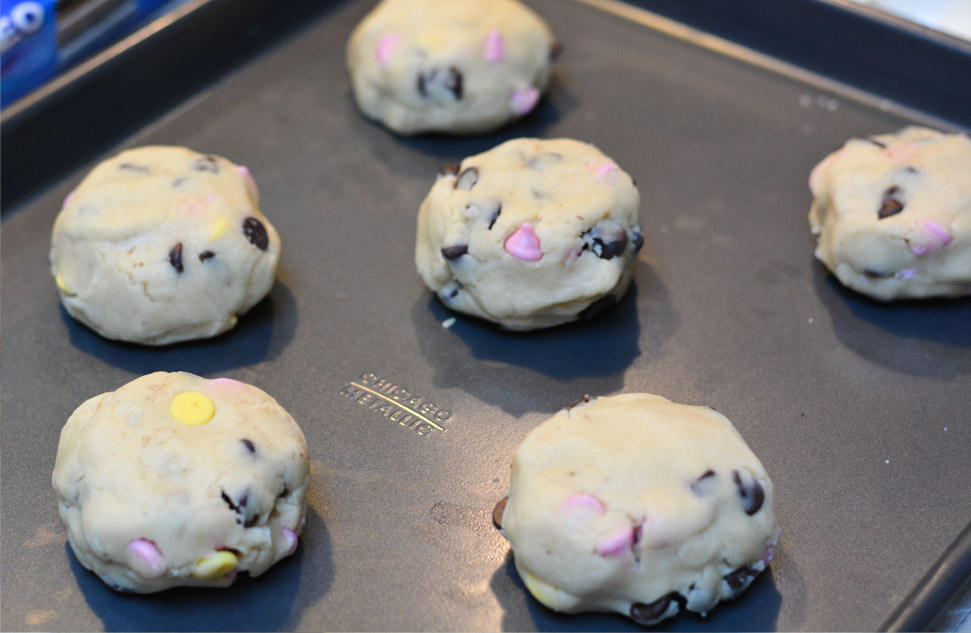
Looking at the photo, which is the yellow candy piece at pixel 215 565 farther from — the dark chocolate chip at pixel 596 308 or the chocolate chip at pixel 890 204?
the chocolate chip at pixel 890 204

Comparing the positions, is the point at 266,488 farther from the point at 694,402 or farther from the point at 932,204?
the point at 932,204

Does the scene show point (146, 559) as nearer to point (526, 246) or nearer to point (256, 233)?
point (256, 233)

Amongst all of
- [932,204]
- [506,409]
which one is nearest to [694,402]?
[506,409]

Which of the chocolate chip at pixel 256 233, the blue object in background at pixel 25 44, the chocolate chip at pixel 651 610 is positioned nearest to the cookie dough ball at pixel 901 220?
the chocolate chip at pixel 651 610

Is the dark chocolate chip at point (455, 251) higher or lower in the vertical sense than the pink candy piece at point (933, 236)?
lower

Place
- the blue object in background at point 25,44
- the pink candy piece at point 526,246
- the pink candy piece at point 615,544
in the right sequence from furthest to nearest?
the blue object in background at point 25,44
the pink candy piece at point 526,246
the pink candy piece at point 615,544
